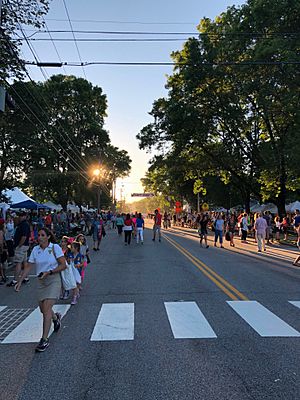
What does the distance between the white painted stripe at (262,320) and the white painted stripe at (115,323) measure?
1.87 metres

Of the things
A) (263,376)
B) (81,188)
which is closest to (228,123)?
(81,188)

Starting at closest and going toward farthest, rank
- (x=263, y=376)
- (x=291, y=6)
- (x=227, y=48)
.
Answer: (x=263, y=376) < (x=291, y=6) < (x=227, y=48)

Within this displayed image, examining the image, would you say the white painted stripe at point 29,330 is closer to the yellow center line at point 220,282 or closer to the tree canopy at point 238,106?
Answer: the yellow center line at point 220,282

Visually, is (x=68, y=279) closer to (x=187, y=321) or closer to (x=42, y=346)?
(x=42, y=346)

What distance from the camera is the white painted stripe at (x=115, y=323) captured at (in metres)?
5.49

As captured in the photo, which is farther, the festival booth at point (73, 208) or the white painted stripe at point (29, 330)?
the festival booth at point (73, 208)

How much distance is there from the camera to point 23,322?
20.8 feet

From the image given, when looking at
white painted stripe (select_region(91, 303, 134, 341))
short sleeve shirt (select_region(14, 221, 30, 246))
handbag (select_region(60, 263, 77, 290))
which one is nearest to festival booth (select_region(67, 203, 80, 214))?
short sleeve shirt (select_region(14, 221, 30, 246))

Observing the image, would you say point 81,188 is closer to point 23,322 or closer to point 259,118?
point 259,118

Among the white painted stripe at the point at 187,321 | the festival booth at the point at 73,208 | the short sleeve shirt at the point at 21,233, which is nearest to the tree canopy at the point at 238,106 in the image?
the short sleeve shirt at the point at 21,233

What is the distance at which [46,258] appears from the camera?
5285mm

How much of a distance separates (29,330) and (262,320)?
144 inches

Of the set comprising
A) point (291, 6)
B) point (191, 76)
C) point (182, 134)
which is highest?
point (291, 6)

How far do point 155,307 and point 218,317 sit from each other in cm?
126
